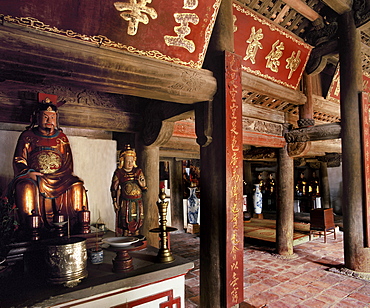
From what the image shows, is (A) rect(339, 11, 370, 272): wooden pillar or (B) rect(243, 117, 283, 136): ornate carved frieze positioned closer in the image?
(A) rect(339, 11, 370, 272): wooden pillar

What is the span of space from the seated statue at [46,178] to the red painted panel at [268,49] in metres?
3.09

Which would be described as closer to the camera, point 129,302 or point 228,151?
point 129,302

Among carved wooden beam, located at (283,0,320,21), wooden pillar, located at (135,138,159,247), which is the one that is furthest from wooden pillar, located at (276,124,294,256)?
wooden pillar, located at (135,138,159,247)

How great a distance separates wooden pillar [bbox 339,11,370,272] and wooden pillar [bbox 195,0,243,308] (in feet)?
11.1

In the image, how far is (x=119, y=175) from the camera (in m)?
3.12

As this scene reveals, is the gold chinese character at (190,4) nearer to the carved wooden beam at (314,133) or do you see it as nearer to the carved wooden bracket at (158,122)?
the carved wooden bracket at (158,122)

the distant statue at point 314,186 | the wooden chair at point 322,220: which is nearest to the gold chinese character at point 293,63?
the wooden chair at point 322,220

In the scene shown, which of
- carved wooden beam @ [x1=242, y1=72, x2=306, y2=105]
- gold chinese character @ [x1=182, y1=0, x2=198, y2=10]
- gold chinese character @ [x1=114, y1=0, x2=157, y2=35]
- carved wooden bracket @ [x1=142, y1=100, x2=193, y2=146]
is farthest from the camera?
carved wooden beam @ [x1=242, y1=72, x2=306, y2=105]

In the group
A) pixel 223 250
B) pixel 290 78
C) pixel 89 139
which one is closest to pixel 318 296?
pixel 223 250

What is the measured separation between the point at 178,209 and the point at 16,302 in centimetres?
755

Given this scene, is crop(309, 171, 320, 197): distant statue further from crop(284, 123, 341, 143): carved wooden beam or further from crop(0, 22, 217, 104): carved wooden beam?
crop(0, 22, 217, 104): carved wooden beam

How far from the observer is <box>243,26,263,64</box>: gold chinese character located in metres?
4.25

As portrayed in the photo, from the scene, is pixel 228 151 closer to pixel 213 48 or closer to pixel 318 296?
pixel 213 48

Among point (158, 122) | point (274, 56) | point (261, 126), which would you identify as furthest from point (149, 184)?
point (274, 56)
